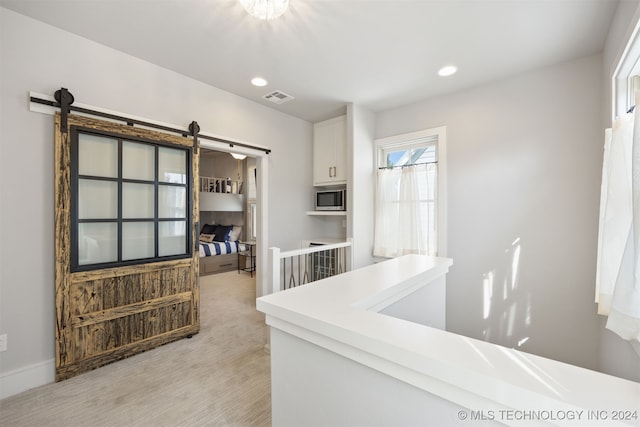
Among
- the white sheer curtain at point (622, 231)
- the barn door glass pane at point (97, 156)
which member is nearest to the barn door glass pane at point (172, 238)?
the barn door glass pane at point (97, 156)

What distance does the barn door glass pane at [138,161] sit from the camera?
2.27 metres

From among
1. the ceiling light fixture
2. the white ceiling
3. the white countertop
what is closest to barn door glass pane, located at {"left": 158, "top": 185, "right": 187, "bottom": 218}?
the white ceiling

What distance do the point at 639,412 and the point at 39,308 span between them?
2.95 m

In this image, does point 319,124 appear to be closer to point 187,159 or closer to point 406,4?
point 187,159

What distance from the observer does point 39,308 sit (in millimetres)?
1896

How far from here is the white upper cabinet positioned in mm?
3574

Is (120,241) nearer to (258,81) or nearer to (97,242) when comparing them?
(97,242)

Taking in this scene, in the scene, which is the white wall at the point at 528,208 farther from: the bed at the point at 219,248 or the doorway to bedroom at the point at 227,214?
the bed at the point at 219,248

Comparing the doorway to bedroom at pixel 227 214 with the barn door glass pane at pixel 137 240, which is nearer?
the barn door glass pane at pixel 137 240

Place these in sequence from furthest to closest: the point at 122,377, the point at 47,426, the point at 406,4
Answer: the point at 122,377
the point at 406,4
the point at 47,426

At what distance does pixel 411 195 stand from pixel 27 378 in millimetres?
3612

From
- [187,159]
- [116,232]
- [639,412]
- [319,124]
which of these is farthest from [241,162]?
[639,412]

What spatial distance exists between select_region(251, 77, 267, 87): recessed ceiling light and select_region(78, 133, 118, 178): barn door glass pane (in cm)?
135

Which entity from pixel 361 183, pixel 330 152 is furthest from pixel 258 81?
pixel 361 183
